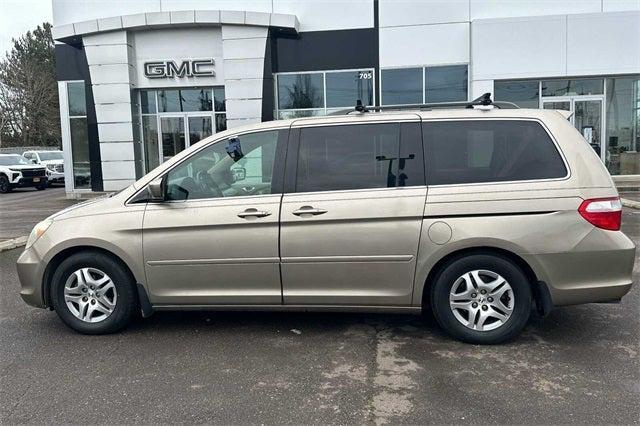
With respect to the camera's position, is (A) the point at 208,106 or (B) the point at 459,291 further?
(A) the point at 208,106

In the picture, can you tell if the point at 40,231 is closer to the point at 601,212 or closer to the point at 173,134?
the point at 601,212

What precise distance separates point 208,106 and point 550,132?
14.0m

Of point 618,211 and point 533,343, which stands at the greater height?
point 618,211

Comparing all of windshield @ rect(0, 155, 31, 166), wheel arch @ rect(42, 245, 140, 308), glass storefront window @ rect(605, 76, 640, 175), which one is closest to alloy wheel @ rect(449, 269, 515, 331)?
wheel arch @ rect(42, 245, 140, 308)

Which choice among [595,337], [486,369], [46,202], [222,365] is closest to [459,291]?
[486,369]

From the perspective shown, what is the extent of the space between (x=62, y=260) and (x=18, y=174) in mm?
21035

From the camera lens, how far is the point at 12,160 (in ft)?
77.0

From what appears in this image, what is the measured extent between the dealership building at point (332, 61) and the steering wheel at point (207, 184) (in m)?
11.8

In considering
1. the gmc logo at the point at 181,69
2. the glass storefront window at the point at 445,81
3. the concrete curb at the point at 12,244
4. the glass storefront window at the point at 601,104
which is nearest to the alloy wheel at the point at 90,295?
the concrete curb at the point at 12,244

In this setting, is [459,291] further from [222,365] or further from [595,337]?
[222,365]

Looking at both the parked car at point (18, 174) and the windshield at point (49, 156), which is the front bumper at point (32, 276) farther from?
the windshield at point (49, 156)

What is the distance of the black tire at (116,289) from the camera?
4.52 metres

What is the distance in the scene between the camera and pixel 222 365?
13.0ft

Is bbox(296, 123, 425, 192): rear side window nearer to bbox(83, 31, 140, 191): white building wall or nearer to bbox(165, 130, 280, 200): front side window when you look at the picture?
bbox(165, 130, 280, 200): front side window
